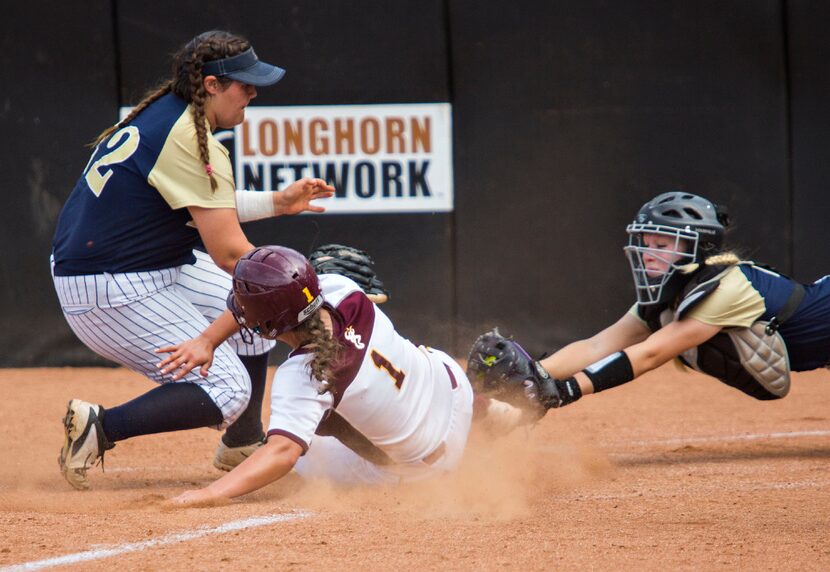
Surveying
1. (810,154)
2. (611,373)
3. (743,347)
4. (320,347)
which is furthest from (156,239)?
(810,154)

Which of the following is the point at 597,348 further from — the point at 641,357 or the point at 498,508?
the point at 498,508

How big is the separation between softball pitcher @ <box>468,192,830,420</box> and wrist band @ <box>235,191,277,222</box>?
990 mm

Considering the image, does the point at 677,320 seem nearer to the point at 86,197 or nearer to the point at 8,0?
the point at 86,197

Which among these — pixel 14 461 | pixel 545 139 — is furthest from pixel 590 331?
pixel 14 461

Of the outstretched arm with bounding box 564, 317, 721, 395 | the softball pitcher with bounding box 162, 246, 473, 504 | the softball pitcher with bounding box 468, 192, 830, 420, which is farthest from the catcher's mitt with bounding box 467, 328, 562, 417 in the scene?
the softball pitcher with bounding box 162, 246, 473, 504

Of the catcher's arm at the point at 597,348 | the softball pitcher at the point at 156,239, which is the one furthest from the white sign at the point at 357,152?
the softball pitcher at the point at 156,239

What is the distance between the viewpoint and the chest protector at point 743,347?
4477 mm

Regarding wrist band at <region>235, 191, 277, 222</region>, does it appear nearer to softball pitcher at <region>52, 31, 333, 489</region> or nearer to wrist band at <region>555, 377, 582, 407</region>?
softball pitcher at <region>52, 31, 333, 489</region>

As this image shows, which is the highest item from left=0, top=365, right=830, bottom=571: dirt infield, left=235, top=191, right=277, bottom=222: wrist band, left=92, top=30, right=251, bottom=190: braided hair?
left=92, top=30, right=251, bottom=190: braided hair

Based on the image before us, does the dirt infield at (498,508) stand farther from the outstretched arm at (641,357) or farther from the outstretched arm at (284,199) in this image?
the outstretched arm at (284,199)

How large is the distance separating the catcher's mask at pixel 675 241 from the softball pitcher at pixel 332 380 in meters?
1.01

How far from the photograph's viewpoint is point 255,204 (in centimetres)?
439

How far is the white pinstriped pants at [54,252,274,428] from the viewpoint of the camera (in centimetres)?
398

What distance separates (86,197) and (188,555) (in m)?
1.53
